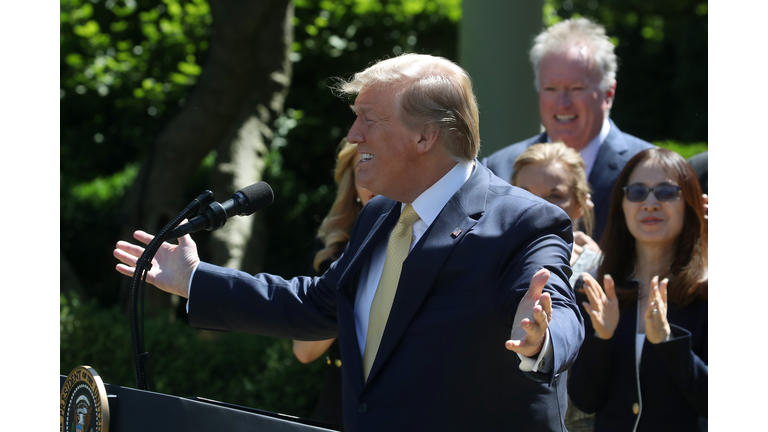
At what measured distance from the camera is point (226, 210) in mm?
2029

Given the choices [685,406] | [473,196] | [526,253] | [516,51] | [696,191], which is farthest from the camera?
[516,51]

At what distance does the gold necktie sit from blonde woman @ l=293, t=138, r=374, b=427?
0.92m

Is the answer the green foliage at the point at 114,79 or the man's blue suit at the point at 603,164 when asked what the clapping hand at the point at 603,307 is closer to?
the man's blue suit at the point at 603,164

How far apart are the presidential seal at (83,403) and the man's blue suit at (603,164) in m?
2.08

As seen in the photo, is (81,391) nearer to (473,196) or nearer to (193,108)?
(473,196)

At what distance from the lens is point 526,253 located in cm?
183

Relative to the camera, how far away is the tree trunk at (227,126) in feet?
18.7

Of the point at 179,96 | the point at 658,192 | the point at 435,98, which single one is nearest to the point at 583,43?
the point at 658,192

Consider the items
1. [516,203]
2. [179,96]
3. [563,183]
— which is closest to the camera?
[516,203]

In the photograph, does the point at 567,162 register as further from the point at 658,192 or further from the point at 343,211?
the point at 343,211

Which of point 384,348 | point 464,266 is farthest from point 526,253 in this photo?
point 384,348

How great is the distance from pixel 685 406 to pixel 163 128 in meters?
4.81

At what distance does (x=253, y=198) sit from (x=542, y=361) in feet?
3.00

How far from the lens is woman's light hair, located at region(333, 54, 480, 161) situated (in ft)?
6.58
